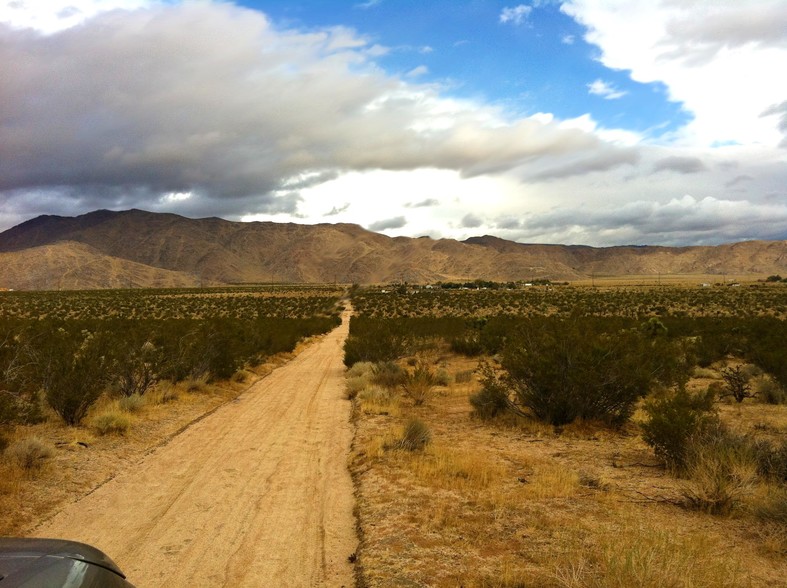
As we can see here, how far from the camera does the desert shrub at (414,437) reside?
10875mm

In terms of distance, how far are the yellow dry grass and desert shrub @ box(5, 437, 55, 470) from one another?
556 centimetres

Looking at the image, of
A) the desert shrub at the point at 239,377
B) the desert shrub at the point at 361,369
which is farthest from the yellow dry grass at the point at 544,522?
the desert shrub at the point at 239,377

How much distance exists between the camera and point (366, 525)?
293 inches

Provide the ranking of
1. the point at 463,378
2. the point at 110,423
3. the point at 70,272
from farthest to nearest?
the point at 70,272
the point at 463,378
the point at 110,423

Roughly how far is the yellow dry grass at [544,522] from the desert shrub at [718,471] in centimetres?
17

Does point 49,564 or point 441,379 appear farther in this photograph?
point 441,379

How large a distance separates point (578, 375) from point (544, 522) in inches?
235

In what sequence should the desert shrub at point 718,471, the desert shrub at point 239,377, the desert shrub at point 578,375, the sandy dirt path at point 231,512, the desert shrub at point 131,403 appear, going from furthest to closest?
the desert shrub at point 239,377 → the desert shrub at point 131,403 → the desert shrub at point 578,375 → the desert shrub at point 718,471 → the sandy dirt path at point 231,512

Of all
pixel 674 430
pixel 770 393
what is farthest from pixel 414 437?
pixel 770 393

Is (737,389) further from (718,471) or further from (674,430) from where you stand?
(718,471)

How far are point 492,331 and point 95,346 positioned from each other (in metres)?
20.1

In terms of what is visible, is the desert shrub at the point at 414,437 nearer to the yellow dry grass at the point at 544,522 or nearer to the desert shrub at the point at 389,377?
the yellow dry grass at the point at 544,522

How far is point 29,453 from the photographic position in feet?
30.2

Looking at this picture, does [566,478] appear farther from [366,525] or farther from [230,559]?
[230,559]
